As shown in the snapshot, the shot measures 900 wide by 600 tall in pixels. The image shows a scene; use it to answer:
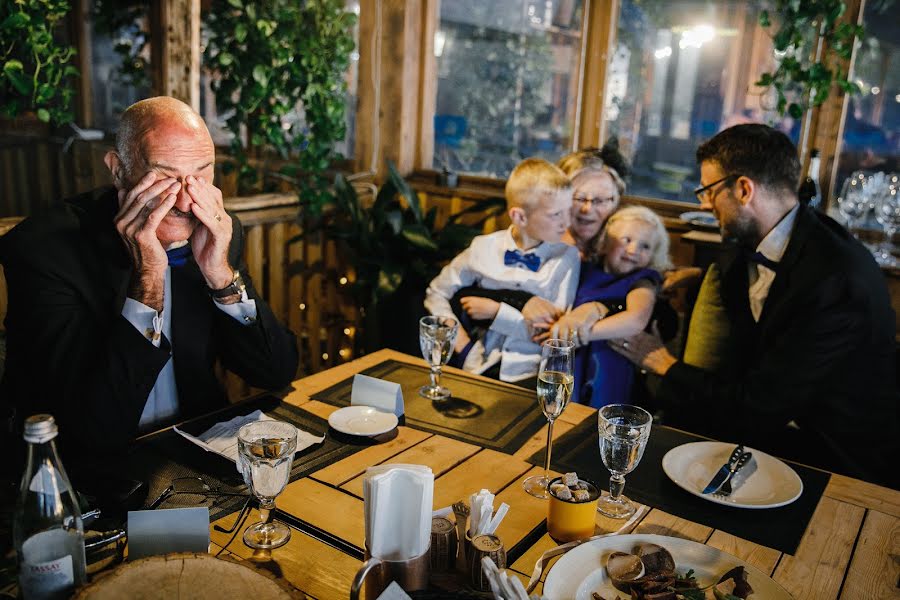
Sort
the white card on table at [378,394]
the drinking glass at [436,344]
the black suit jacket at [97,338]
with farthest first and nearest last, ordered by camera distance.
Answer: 1. the drinking glass at [436,344]
2. the white card on table at [378,394]
3. the black suit jacket at [97,338]

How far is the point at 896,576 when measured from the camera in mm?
1196

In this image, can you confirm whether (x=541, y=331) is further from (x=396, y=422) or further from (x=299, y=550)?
(x=299, y=550)

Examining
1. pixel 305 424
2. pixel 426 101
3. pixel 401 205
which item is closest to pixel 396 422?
pixel 305 424

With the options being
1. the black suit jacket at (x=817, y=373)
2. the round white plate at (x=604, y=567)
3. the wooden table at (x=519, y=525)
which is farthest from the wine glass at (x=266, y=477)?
the black suit jacket at (x=817, y=373)

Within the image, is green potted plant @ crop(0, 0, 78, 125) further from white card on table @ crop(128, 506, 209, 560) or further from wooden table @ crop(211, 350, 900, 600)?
white card on table @ crop(128, 506, 209, 560)

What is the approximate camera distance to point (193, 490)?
4.40ft

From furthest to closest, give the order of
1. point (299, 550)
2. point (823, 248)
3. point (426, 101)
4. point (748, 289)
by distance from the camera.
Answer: point (426, 101), point (748, 289), point (823, 248), point (299, 550)

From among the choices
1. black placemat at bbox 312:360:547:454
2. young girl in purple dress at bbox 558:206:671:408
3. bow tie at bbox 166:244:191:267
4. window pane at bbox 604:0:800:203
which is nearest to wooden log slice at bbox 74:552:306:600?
black placemat at bbox 312:360:547:454

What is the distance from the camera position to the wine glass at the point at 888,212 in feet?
9.27

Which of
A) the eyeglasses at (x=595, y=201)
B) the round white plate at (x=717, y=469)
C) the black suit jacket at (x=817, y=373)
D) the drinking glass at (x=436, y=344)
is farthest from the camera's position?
the eyeglasses at (x=595, y=201)

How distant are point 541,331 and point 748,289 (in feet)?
2.27

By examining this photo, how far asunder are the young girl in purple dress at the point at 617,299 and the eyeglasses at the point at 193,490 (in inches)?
52.2

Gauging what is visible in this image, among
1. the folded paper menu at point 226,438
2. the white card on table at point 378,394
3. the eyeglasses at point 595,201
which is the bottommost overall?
the folded paper menu at point 226,438

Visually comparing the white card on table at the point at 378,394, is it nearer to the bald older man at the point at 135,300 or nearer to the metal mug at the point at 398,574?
the bald older man at the point at 135,300
